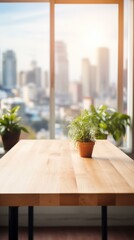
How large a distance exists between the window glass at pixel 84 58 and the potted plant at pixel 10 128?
50 centimetres

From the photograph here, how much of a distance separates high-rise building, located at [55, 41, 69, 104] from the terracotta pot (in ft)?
6.51

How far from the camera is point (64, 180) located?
4.61 feet

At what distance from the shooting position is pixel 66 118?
386 centimetres

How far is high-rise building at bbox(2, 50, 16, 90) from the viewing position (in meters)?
3.87

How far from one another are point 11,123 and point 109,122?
1.08 meters

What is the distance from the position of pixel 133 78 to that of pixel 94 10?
3.10ft

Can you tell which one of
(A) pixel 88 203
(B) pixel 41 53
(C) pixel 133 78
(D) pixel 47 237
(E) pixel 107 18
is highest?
→ (E) pixel 107 18

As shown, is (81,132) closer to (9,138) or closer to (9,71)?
(9,138)

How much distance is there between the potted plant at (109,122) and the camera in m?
3.57

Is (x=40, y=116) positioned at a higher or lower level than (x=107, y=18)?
lower

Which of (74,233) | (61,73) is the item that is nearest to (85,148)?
(74,233)

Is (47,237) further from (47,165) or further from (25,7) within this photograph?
(25,7)

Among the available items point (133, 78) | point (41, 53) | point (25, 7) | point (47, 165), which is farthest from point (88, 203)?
point (25, 7)

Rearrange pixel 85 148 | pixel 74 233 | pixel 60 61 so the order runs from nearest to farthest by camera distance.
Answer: pixel 85 148 < pixel 74 233 < pixel 60 61
